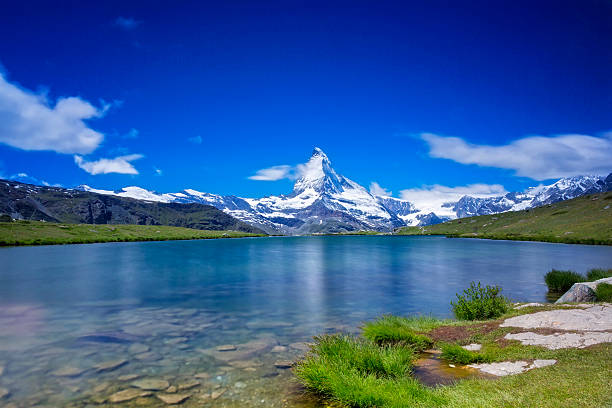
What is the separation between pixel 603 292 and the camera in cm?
2280

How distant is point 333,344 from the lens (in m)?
14.7

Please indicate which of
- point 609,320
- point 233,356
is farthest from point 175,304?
point 609,320

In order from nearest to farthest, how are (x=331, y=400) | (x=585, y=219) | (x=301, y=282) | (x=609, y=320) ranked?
1. (x=331, y=400)
2. (x=609, y=320)
3. (x=301, y=282)
4. (x=585, y=219)

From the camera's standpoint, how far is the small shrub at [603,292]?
72.9 ft

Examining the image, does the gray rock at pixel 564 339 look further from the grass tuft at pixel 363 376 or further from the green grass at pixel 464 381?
the grass tuft at pixel 363 376

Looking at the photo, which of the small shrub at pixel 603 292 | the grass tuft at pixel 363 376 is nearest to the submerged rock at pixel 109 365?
the grass tuft at pixel 363 376

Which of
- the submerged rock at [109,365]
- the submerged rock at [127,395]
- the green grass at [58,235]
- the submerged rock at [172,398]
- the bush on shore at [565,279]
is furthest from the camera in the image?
the green grass at [58,235]

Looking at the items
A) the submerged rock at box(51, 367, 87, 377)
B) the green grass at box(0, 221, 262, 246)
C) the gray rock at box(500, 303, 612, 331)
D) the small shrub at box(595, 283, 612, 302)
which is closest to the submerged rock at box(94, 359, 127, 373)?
the submerged rock at box(51, 367, 87, 377)

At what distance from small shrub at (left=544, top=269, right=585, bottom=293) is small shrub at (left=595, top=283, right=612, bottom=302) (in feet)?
38.2

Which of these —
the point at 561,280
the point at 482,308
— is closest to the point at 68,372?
the point at 482,308

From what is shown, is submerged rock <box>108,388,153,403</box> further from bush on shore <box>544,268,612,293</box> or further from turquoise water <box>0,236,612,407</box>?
bush on shore <box>544,268,612,293</box>

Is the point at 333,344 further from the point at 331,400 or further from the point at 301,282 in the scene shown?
the point at 301,282

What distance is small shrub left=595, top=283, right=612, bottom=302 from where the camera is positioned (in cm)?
2223

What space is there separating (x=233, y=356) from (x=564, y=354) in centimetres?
1402
